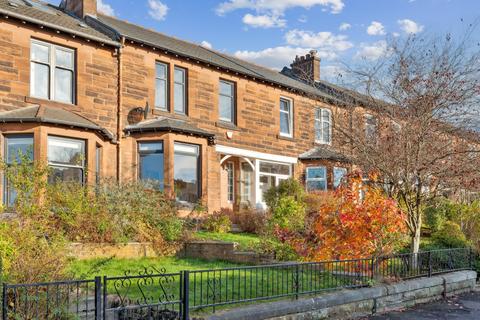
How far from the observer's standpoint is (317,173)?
23297mm

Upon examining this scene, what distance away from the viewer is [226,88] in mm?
20719

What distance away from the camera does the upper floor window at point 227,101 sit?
67.1 ft

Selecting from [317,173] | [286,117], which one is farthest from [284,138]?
[317,173]

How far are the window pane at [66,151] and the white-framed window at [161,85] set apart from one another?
4005 mm

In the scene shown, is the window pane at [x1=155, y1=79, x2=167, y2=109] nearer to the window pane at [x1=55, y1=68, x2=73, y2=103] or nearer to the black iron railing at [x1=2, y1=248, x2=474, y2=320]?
the window pane at [x1=55, y1=68, x2=73, y2=103]

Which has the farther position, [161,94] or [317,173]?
[317,173]

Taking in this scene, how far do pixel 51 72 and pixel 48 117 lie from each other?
2004mm

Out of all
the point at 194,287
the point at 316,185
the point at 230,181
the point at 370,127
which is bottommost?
the point at 194,287

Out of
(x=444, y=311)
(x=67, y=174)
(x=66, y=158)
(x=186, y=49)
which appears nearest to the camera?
(x=444, y=311)

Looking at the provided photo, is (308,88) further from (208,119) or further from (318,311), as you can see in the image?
(318,311)

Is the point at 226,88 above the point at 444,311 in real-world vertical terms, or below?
above

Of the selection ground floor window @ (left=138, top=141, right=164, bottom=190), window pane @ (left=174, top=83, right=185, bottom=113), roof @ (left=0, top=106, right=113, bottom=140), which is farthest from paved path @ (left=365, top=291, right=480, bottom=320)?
window pane @ (left=174, top=83, right=185, bottom=113)

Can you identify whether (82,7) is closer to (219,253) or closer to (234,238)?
(234,238)

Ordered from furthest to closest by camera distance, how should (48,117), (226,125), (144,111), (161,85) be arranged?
1. (226,125)
2. (161,85)
3. (144,111)
4. (48,117)
